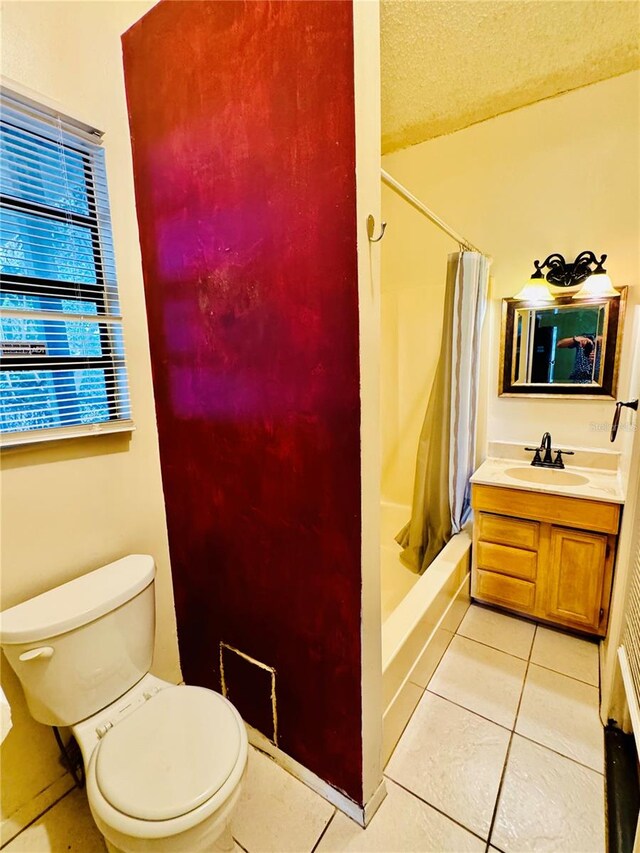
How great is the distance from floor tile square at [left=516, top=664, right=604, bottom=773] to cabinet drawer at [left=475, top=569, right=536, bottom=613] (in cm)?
33

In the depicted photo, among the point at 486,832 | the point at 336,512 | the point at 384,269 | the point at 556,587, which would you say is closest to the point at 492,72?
the point at 384,269

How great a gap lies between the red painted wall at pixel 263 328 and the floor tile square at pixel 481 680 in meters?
0.67

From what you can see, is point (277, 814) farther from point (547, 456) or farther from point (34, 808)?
point (547, 456)

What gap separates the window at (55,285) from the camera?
42.3 inches

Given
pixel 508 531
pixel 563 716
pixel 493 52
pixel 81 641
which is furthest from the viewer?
pixel 508 531

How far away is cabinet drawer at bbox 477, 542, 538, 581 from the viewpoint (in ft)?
6.36

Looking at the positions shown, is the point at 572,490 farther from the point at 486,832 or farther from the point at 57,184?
the point at 57,184

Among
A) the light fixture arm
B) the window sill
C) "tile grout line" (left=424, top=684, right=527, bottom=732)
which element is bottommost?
"tile grout line" (left=424, top=684, right=527, bottom=732)

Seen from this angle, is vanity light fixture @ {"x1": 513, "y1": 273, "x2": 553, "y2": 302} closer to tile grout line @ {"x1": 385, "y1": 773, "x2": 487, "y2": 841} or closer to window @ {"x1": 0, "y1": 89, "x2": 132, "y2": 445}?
window @ {"x1": 0, "y1": 89, "x2": 132, "y2": 445}

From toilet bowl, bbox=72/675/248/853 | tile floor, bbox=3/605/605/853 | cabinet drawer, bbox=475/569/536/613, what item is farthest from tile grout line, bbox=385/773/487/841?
cabinet drawer, bbox=475/569/536/613

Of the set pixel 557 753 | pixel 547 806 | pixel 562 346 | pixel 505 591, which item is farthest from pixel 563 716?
pixel 562 346

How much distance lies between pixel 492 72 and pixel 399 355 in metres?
1.46

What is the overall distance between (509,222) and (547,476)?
145cm

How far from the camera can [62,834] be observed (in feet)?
3.86
